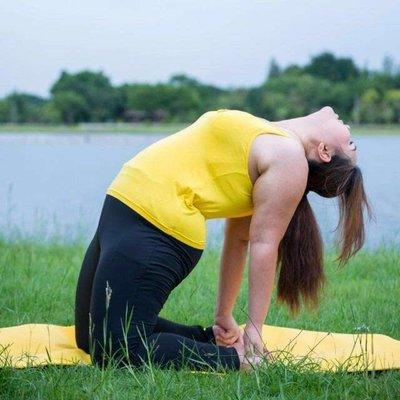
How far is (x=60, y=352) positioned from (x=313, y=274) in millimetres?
848

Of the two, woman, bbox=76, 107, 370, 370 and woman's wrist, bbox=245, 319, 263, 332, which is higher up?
woman, bbox=76, 107, 370, 370

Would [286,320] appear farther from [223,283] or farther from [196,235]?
[196,235]

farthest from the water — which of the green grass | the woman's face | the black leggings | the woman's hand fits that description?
the black leggings

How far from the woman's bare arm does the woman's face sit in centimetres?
43

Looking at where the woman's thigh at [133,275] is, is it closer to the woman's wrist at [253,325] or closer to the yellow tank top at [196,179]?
the yellow tank top at [196,179]

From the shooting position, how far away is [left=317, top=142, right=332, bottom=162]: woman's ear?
2.68 metres

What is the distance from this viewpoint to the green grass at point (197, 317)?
2227 millimetres

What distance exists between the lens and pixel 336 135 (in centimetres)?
270

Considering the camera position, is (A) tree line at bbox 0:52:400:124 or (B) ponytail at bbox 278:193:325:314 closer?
(B) ponytail at bbox 278:193:325:314

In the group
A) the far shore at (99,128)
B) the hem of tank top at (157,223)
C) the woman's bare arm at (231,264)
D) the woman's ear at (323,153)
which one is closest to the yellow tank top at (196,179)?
the hem of tank top at (157,223)

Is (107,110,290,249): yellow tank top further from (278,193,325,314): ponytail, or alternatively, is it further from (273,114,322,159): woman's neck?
(278,193,325,314): ponytail

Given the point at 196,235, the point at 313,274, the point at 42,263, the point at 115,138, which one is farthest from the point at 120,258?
the point at 115,138

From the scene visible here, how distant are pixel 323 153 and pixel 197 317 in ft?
3.58

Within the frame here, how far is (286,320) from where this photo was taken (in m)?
3.52
